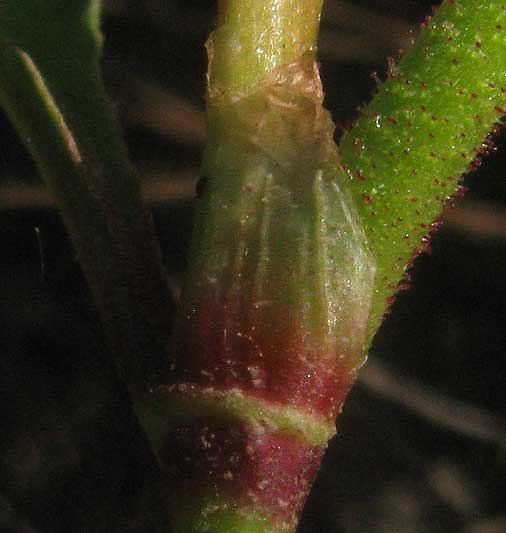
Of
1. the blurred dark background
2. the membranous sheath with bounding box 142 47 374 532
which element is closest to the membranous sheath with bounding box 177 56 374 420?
the membranous sheath with bounding box 142 47 374 532

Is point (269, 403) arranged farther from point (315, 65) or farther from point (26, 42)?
point (26, 42)

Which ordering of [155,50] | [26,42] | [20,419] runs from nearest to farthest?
1. [26,42]
2. [20,419]
3. [155,50]

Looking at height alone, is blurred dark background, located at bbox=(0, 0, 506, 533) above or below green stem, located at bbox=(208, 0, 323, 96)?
below

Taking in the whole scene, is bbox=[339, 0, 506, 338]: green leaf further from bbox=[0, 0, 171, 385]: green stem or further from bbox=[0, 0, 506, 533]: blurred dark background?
bbox=[0, 0, 506, 533]: blurred dark background

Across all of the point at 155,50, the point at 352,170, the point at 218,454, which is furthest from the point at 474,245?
the point at 218,454

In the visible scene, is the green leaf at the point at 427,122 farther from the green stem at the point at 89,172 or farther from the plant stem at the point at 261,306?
the green stem at the point at 89,172

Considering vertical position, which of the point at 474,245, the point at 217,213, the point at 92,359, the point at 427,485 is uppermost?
the point at 217,213

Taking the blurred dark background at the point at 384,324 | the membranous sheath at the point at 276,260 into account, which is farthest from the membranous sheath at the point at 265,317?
the blurred dark background at the point at 384,324
